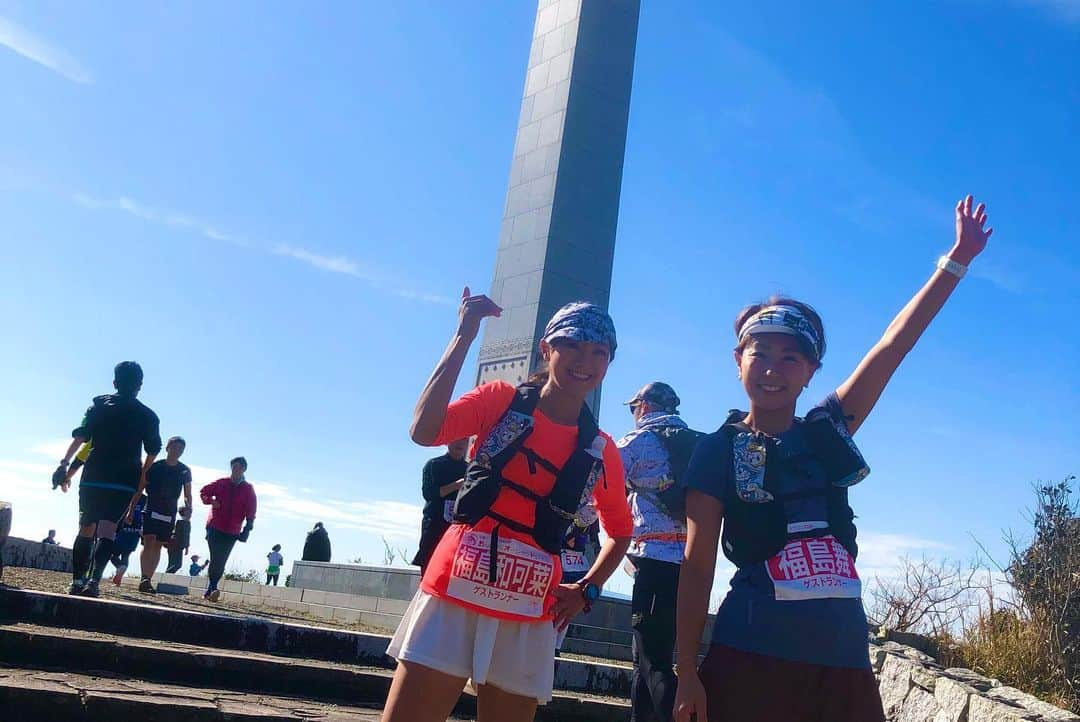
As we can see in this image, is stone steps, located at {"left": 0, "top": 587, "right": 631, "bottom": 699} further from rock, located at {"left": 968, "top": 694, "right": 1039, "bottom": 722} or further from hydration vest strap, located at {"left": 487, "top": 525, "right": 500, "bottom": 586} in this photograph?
hydration vest strap, located at {"left": 487, "top": 525, "right": 500, "bottom": 586}

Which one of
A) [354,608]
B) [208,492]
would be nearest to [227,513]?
[208,492]

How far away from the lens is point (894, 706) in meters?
5.89

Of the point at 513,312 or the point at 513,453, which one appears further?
the point at 513,312

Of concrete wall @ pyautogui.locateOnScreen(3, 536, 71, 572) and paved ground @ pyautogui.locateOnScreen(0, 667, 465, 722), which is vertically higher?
concrete wall @ pyautogui.locateOnScreen(3, 536, 71, 572)

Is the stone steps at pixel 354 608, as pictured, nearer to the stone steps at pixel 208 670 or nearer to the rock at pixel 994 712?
the stone steps at pixel 208 670

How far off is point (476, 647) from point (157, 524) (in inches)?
306

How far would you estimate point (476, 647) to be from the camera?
2219mm

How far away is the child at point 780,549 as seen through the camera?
1875 millimetres

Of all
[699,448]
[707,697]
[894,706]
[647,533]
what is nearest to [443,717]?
[707,697]

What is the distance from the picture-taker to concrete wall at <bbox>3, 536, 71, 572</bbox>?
10922 millimetres

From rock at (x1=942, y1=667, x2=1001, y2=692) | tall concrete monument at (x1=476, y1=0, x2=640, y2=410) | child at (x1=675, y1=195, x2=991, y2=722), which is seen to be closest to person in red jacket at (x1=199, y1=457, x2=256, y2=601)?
tall concrete monument at (x1=476, y1=0, x2=640, y2=410)

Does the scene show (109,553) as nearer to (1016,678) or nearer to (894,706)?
(894,706)

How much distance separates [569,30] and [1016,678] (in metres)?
10.8

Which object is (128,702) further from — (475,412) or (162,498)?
(162,498)
